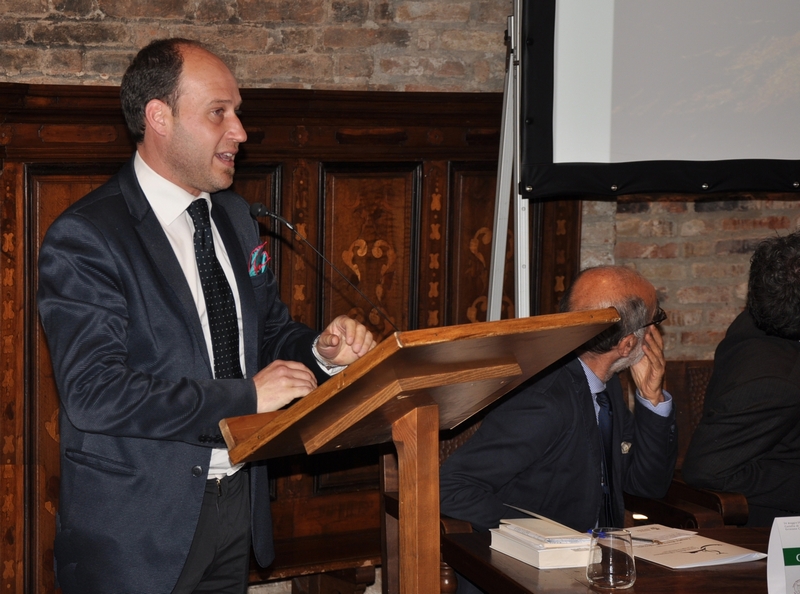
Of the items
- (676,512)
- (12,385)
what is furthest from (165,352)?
(676,512)

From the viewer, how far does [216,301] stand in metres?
2.21

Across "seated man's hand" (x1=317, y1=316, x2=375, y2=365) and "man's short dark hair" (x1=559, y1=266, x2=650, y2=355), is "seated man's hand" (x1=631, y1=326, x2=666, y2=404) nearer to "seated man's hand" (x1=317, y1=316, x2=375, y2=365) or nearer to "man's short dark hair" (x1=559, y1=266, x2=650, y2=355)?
"man's short dark hair" (x1=559, y1=266, x2=650, y2=355)

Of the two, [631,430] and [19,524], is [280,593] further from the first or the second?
[631,430]

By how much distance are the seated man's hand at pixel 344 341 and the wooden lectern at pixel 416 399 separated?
43 centimetres

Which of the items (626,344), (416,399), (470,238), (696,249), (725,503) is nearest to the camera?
(416,399)

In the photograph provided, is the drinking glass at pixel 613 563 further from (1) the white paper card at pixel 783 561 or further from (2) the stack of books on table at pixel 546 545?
(1) the white paper card at pixel 783 561

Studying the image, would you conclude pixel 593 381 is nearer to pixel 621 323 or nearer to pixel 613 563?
pixel 621 323

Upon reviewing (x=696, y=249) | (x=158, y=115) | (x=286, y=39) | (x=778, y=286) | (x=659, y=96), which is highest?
(x=286, y=39)

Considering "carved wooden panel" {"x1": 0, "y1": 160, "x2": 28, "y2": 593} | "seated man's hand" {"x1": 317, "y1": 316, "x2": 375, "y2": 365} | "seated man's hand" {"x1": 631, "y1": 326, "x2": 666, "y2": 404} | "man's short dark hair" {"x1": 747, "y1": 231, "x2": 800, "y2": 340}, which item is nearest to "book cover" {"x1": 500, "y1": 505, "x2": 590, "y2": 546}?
"seated man's hand" {"x1": 317, "y1": 316, "x2": 375, "y2": 365}

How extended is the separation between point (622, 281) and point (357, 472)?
1.45 meters

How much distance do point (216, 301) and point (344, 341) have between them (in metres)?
0.32

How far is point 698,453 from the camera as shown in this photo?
2586 mm

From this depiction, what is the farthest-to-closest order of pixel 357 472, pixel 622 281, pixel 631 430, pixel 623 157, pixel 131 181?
pixel 357 472 → pixel 623 157 → pixel 631 430 → pixel 622 281 → pixel 131 181

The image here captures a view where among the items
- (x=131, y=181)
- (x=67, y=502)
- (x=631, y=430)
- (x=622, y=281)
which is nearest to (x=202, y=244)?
(x=131, y=181)
